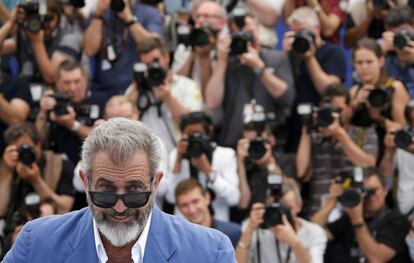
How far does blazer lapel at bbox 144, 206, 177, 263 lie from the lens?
11.5 ft

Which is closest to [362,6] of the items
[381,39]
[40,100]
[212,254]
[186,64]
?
[381,39]

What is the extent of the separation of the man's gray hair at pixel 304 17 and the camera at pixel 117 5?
1315mm

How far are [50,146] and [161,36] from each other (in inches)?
57.4

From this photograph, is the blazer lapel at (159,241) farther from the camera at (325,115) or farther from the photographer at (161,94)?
the photographer at (161,94)

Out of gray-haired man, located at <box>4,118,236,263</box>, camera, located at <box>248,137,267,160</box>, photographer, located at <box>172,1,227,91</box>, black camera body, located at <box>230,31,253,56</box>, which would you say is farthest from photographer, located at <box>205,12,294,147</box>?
gray-haired man, located at <box>4,118,236,263</box>

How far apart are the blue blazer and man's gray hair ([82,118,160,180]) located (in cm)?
21

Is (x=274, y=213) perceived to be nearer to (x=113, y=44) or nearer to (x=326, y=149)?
(x=326, y=149)

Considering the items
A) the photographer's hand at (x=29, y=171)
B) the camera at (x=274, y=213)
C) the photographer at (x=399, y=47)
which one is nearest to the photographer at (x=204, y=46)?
the photographer at (x=399, y=47)

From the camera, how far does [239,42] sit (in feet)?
26.8

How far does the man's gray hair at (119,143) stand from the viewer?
11.1 feet

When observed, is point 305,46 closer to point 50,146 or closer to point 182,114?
point 182,114

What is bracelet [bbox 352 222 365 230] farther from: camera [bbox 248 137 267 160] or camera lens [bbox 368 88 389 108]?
camera lens [bbox 368 88 389 108]

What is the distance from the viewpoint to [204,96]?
27.8 feet

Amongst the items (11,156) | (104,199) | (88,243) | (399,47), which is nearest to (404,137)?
(399,47)
